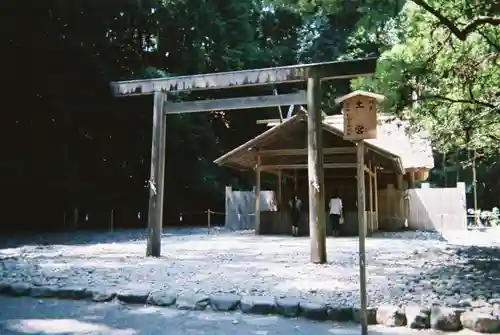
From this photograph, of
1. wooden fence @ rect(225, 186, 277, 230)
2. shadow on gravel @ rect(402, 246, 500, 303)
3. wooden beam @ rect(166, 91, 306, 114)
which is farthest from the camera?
wooden fence @ rect(225, 186, 277, 230)

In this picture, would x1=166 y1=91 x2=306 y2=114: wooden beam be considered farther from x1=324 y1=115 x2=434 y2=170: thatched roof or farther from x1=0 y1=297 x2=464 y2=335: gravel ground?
x1=324 y1=115 x2=434 y2=170: thatched roof

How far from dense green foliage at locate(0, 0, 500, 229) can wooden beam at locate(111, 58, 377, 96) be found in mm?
4027

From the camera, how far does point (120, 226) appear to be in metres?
23.4

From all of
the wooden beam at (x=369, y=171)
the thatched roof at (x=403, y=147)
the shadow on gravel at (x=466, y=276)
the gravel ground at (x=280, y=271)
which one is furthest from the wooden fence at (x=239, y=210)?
the shadow on gravel at (x=466, y=276)

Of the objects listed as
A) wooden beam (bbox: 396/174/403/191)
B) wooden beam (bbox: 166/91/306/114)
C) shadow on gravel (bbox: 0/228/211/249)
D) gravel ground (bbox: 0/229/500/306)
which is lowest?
gravel ground (bbox: 0/229/500/306)

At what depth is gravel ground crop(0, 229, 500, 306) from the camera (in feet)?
20.0

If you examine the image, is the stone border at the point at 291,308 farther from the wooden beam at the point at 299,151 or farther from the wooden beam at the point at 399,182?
the wooden beam at the point at 399,182

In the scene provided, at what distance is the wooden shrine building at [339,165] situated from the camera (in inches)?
634

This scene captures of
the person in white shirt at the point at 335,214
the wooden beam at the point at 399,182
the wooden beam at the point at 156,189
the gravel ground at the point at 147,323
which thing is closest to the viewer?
the gravel ground at the point at 147,323

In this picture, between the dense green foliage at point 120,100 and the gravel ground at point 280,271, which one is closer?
the gravel ground at point 280,271

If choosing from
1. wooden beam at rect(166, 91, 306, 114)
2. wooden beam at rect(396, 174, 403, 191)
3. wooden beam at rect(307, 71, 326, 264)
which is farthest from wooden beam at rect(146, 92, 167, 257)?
wooden beam at rect(396, 174, 403, 191)

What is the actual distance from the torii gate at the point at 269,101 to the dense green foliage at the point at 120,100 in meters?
4.21

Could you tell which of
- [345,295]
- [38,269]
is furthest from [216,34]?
[345,295]

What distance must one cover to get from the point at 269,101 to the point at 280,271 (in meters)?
3.60
